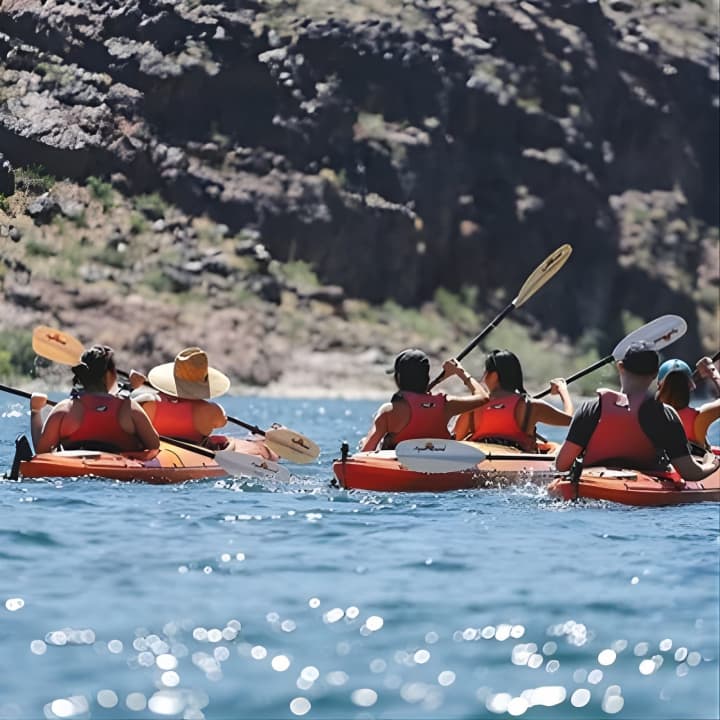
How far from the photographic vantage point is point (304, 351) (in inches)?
2205

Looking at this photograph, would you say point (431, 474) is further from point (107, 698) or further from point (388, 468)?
point (107, 698)

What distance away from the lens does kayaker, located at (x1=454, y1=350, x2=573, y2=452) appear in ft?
36.1

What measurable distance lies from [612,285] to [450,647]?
63.2 m

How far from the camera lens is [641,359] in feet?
28.7

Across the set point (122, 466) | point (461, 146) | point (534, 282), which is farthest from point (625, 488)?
point (461, 146)

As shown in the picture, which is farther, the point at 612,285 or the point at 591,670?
the point at 612,285

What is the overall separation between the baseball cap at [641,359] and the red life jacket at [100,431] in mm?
3611

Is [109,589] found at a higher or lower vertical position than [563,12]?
lower

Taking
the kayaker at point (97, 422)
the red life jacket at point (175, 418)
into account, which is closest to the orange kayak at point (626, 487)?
the kayaker at point (97, 422)

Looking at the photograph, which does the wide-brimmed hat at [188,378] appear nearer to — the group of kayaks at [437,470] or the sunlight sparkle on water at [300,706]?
the group of kayaks at [437,470]

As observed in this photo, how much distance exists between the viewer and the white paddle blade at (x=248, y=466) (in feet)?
36.0

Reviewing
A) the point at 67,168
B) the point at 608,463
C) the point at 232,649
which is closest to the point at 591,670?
the point at 232,649

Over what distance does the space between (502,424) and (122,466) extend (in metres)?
2.99

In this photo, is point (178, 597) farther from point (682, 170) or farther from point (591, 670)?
point (682, 170)
